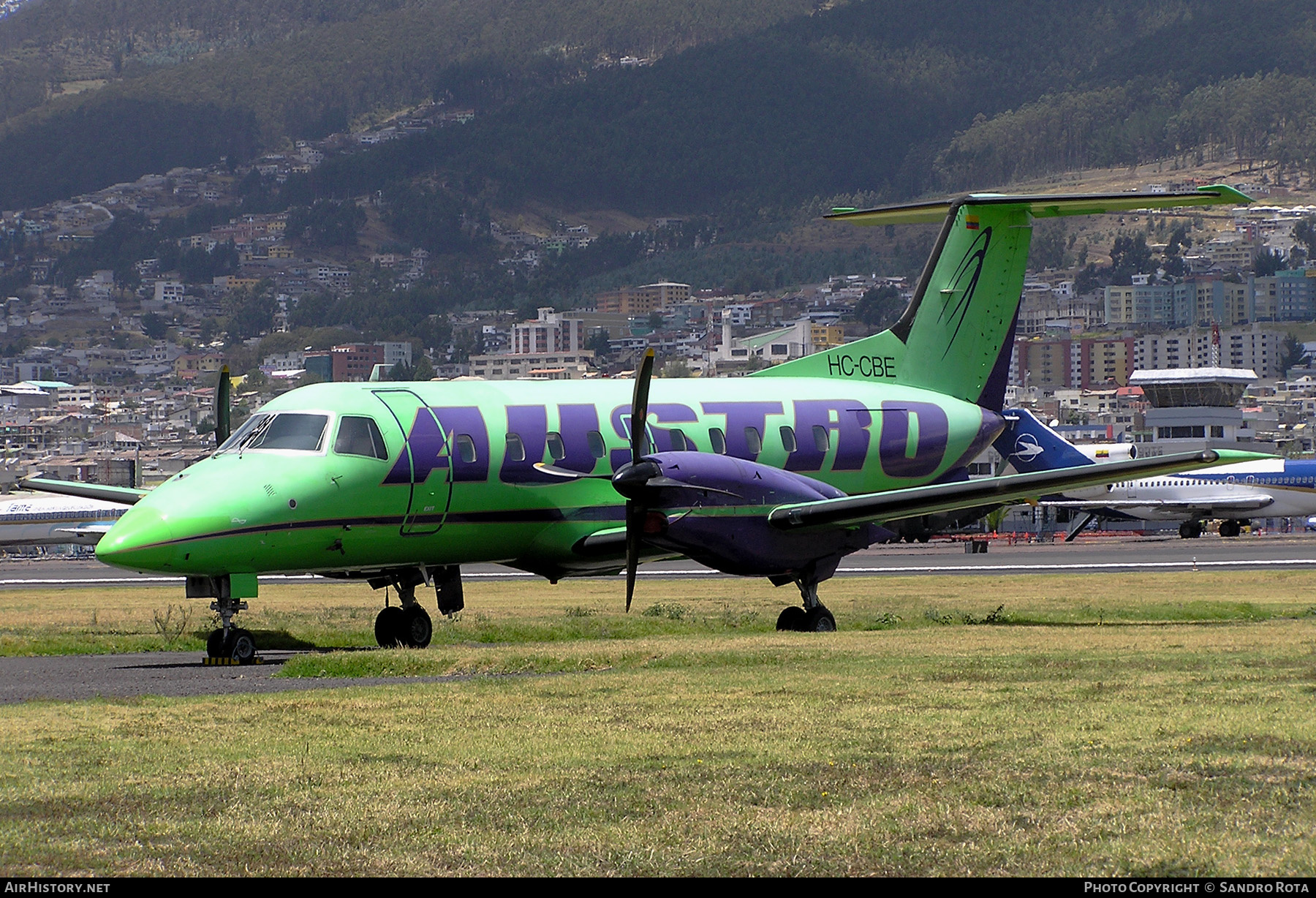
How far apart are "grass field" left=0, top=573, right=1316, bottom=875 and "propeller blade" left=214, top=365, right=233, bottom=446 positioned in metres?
8.02

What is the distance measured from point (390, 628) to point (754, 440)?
6.65m

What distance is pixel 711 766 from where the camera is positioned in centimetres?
1158

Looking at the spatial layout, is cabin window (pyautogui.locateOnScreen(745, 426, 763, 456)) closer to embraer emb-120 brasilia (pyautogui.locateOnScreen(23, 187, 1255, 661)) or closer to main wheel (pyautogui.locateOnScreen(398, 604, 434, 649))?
embraer emb-120 brasilia (pyautogui.locateOnScreen(23, 187, 1255, 661))

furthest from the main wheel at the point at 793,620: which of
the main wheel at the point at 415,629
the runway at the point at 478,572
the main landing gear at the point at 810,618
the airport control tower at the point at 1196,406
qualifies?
the airport control tower at the point at 1196,406

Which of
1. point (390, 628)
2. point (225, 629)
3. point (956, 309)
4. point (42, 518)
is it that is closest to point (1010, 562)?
point (956, 309)

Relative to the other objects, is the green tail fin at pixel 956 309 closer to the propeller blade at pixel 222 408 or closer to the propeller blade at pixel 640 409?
the propeller blade at pixel 640 409

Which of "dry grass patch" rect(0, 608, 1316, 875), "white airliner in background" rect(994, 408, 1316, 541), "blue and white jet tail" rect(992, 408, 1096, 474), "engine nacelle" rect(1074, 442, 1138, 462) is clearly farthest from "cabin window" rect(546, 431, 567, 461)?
"engine nacelle" rect(1074, 442, 1138, 462)

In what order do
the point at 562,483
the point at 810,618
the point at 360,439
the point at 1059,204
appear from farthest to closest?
the point at 1059,204 < the point at 810,618 < the point at 562,483 < the point at 360,439

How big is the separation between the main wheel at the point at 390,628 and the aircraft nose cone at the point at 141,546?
4.86 metres

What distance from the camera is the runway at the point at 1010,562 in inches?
2365

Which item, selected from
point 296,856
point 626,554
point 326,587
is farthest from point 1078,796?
point 326,587

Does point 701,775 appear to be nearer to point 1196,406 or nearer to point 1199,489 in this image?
point 1199,489

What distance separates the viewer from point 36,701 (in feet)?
55.3
